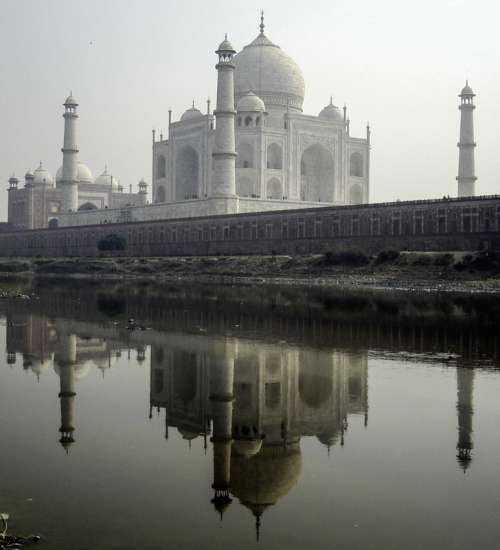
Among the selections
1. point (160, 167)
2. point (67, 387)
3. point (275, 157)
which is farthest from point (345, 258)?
point (160, 167)

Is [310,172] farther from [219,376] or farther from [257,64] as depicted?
[219,376]

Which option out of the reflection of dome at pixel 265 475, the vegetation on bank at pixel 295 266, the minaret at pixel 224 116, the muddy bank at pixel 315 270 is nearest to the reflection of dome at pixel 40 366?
the reflection of dome at pixel 265 475

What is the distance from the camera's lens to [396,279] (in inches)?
1457

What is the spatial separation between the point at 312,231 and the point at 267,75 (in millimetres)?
21787

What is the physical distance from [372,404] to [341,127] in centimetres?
5888

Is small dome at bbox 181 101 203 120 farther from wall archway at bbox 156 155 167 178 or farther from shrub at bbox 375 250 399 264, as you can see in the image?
shrub at bbox 375 250 399 264

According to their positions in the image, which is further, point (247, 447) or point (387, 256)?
point (387, 256)

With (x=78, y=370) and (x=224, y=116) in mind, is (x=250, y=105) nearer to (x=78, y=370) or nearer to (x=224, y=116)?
(x=224, y=116)

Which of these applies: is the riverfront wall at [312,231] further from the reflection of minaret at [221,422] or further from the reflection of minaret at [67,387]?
the reflection of minaret at [221,422]

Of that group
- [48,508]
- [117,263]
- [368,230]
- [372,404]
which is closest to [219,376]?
[372,404]

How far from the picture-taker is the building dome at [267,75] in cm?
6638

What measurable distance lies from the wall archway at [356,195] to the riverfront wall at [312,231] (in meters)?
16.8

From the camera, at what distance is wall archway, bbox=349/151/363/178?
6875cm

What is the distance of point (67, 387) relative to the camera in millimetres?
11781
